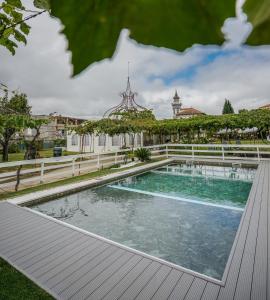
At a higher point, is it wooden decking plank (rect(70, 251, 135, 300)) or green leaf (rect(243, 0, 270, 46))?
green leaf (rect(243, 0, 270, 46))

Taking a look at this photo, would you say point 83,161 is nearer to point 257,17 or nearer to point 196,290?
point 196,290

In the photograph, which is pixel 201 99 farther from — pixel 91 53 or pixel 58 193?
pixel 58 193

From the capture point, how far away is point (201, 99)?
0.64 m

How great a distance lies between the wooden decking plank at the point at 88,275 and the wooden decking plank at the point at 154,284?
27.4 inches

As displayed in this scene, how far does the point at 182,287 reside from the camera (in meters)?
2.86

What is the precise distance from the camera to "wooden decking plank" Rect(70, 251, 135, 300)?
9.14 feet

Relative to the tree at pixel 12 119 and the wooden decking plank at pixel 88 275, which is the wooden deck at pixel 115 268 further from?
the tree at pixel 12 119

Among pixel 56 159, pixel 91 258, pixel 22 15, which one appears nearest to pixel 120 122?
pixel 56 159

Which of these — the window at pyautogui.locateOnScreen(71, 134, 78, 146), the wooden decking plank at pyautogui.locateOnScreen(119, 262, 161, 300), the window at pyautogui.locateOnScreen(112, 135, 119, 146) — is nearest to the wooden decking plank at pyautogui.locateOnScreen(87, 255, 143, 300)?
the wooden decking plank at pyautogui.locateOnScreen(119, 262, 161, 300)

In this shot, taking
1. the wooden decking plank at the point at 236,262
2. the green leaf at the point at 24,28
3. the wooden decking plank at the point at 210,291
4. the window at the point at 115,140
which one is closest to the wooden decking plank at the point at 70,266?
the wooden decking plank at the point at 210,291

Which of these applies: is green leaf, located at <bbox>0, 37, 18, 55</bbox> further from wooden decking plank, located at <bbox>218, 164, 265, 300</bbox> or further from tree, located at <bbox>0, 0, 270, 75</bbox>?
wooden decking plank, located at <bbox>218, 164, 265, 300</bbox>

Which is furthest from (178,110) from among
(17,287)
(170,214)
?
(17,287)

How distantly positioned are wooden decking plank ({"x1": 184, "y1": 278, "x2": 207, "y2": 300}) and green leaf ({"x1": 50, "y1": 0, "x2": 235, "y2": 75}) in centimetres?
303

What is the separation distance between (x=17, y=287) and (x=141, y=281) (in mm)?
1558
